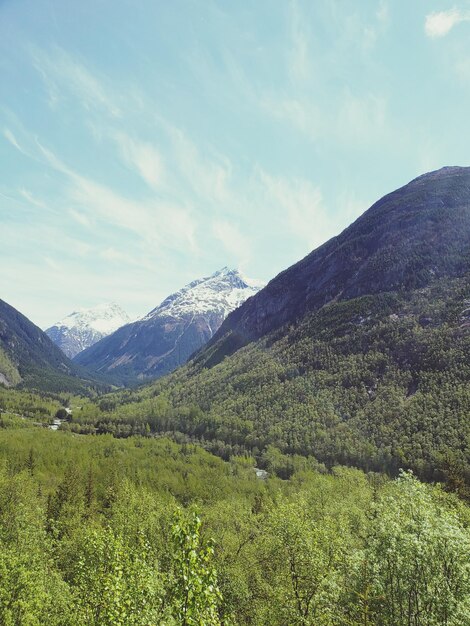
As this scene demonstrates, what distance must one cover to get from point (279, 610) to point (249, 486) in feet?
408

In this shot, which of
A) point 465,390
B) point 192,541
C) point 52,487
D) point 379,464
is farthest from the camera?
point 465,390

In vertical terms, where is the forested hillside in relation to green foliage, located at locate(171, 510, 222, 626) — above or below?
below

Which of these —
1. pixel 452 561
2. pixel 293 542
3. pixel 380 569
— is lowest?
pixel 293 542

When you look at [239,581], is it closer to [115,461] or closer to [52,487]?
[52,487]

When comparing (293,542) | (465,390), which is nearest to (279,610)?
(293,542)

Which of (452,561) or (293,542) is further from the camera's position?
(293,542)

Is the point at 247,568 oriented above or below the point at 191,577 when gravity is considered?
below

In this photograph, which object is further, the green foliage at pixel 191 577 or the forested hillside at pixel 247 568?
the forested hillside at pixel 247 568

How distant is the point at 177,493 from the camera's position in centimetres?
14475

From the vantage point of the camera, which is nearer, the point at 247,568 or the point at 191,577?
the point at 191,577

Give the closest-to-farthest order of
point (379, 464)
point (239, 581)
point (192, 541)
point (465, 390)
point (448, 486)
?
point (192, 541) < point (239, 581) < point (448, 486) < point (379, 464) < point (465, 390)

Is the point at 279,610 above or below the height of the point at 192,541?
below

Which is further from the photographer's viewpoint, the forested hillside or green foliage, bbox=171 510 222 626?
the forested hillside

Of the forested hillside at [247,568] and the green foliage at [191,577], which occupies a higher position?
the green foliage at [191,577]
